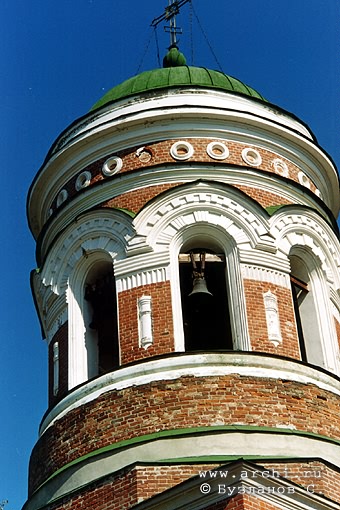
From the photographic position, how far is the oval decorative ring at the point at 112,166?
65.9 ft

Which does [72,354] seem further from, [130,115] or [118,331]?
[130,115]

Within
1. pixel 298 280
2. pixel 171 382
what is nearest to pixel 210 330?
pixel 298 280

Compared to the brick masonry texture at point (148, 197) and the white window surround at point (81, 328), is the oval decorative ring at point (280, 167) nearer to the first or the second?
the brick masonry texture at point (148, 197)

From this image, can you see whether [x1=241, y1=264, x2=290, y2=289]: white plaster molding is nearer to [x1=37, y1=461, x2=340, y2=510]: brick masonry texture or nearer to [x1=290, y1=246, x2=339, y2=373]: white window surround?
[x1=290, y1=246, x2=339, y2=373]: white window surround

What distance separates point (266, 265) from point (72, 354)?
10.3ft

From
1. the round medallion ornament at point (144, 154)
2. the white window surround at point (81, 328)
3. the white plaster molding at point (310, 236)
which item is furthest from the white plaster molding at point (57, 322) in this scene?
the white plaster molding at point (310, 236)

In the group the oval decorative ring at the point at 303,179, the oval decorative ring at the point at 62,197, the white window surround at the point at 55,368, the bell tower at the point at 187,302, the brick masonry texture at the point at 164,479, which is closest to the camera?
the brick masonry texture at the point at 164,479

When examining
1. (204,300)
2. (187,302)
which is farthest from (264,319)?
(187,302)

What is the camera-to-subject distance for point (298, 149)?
68.6 feet

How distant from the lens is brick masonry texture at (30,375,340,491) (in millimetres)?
17000

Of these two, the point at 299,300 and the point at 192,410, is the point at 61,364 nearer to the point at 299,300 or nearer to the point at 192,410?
the point at 192,410

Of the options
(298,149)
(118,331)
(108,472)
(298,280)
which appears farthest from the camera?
(298,149)

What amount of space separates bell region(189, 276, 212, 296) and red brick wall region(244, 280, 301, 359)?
61cm

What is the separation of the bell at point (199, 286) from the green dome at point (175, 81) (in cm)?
379
